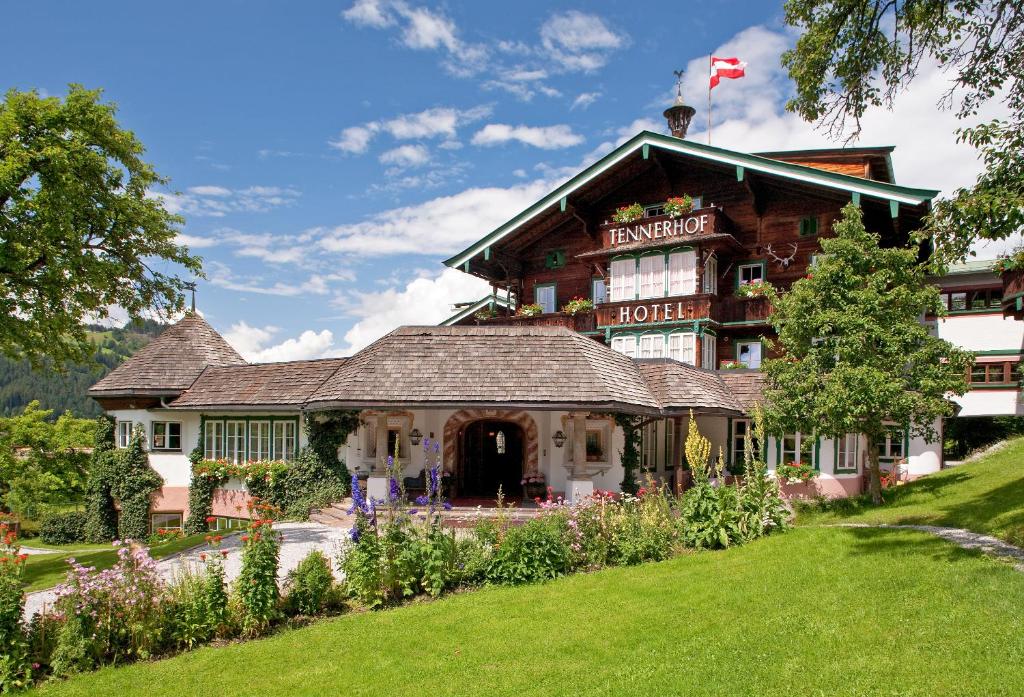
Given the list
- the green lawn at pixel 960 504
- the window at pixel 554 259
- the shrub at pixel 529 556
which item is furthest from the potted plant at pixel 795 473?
the window at pixel 554 259

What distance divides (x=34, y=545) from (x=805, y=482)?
101ft

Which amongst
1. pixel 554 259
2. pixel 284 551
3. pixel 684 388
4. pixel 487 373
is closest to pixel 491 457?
pixel 487 373

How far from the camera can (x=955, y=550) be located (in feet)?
34.4

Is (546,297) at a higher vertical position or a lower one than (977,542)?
higher

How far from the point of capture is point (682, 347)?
26.3 metres

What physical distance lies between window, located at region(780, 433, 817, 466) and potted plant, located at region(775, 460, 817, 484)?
0.90m

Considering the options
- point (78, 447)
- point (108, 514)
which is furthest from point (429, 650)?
point (78, 447)

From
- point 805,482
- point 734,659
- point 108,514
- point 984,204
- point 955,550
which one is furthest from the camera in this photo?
point 108,514

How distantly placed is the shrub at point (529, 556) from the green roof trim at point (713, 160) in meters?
18.1

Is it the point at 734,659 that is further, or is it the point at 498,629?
the point at 498,629

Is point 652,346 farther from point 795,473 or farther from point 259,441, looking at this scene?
point 259,441

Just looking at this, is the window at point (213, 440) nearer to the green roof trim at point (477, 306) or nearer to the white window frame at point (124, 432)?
the white window frame at point (124, 432)

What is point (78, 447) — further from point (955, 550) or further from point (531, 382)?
point (955, 550)

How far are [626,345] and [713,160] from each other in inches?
307
